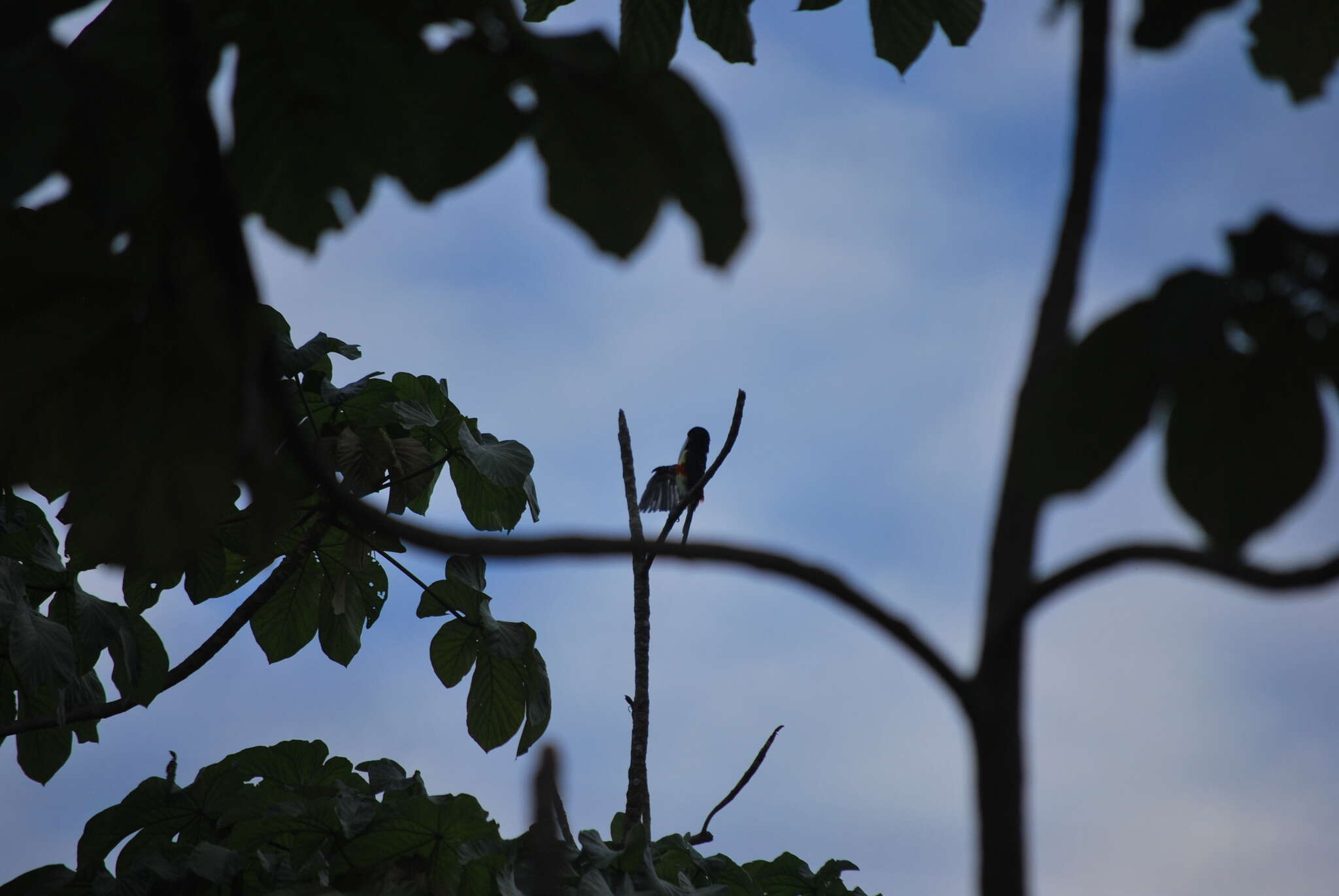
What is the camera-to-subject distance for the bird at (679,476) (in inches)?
235

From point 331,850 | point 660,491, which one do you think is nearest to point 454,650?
point 331,850

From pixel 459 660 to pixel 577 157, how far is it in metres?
2.39

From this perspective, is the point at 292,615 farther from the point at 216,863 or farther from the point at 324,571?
the point at 216,863

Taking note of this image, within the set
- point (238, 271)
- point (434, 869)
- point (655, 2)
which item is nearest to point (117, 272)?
point (238, 271)

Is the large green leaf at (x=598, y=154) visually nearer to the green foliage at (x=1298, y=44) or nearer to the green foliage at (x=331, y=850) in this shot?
the green foliage at (x=1298, y=44)

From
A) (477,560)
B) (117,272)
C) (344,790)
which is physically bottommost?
(117,272)

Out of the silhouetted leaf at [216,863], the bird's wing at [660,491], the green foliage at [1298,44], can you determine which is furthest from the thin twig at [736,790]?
the bird's wing at [660,491]

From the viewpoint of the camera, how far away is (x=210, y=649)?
2799 millimetres

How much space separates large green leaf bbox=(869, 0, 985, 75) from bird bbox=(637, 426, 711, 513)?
184 inches

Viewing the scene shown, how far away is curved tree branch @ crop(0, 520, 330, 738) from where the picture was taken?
2.55 meters

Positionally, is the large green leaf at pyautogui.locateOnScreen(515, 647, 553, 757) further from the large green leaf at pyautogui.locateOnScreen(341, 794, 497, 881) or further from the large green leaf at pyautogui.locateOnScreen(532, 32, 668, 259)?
the large green leaf at pyautogui.locateOnScreen(532, 32, 668, 259)

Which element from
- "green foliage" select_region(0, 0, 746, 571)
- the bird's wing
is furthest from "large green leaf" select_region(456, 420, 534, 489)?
the bird's wing

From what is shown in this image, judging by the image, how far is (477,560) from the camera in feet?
10.2

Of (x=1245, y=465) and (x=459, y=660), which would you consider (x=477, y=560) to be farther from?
(x=1245, y=465)
